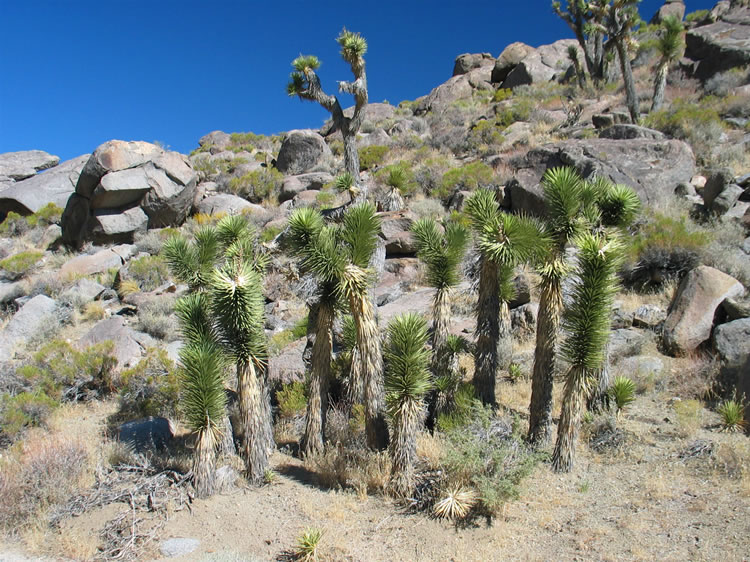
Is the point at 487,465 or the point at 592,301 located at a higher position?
the point at 592,301

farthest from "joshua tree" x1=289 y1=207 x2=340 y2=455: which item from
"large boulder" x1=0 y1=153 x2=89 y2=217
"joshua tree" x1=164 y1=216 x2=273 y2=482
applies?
"large boulder" x1=0 y1=153 x2=89 y2=217

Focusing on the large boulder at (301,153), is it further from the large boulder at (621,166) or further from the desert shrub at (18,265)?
the large boulder at (621,166)

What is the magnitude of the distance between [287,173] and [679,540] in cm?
2228

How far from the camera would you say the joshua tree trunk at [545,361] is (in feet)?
24.1

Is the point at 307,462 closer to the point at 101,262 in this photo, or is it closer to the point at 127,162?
the point at 101,262

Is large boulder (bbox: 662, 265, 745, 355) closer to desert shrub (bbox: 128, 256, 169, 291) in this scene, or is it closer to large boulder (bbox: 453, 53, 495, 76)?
desert shrub (bbox: 128, 256, 169, 291)

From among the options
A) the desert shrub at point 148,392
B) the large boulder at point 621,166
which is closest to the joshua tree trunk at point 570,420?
the desert shrub at point 148,392

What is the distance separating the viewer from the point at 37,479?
6.68m

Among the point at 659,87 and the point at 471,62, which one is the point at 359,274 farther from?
the point at 471,62

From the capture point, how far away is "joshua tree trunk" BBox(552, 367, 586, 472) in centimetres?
677

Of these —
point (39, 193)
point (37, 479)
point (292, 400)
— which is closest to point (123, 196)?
point (39, 193)

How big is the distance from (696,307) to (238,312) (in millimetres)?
8082

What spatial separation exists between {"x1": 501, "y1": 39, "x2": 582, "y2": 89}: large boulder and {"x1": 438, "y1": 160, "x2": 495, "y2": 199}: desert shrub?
15583mm

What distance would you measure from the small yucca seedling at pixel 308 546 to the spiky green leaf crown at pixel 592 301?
12.0 feet
